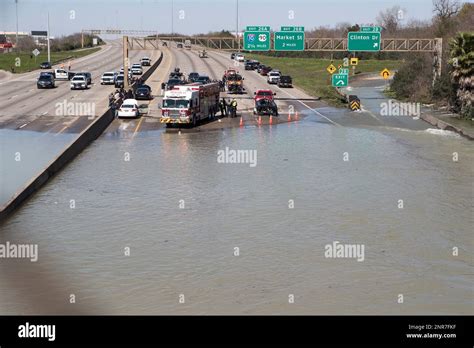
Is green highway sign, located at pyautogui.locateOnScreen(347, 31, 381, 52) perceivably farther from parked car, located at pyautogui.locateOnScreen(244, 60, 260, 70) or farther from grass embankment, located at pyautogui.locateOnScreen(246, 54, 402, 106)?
parked car, located at pyautogui.locateOnScreen(244, 60, 260, 70)

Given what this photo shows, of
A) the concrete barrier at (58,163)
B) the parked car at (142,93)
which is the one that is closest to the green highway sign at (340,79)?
the parked car at (142,93)

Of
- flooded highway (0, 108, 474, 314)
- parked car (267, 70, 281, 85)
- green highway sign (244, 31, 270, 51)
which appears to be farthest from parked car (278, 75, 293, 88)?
flooded highway (0, 108, 474, 314)

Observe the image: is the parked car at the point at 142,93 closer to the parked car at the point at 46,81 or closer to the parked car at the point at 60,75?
the parked car at the point at 46,81

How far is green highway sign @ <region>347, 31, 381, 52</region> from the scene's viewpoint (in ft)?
206

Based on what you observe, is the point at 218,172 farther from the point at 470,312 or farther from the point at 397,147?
the point at 470,312

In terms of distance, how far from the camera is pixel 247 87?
254 feet

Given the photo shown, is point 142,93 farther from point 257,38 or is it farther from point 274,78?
point 274,78

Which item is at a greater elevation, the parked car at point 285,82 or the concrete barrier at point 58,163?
the parked car at point 285,82

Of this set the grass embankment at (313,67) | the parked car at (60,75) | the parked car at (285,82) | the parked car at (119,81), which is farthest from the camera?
the grass embankment at (313,67)

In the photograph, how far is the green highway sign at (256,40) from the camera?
6338 centimetres
